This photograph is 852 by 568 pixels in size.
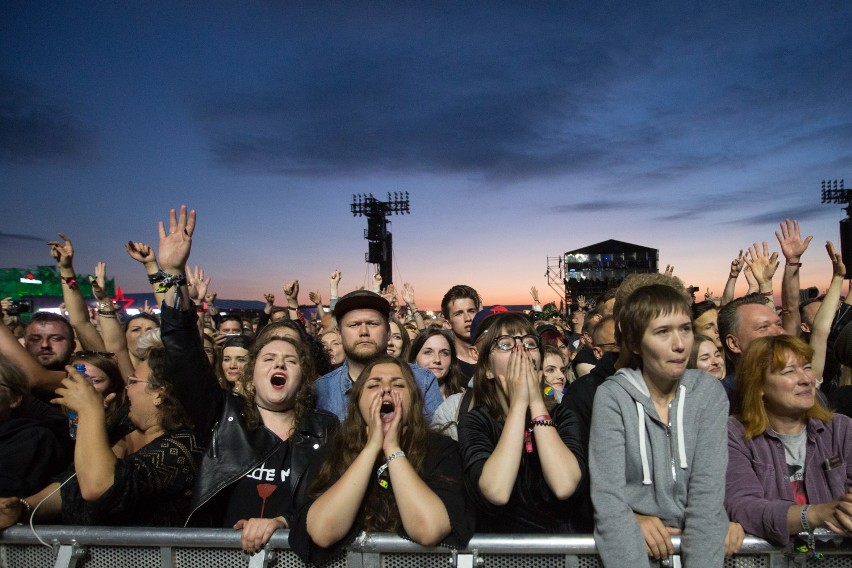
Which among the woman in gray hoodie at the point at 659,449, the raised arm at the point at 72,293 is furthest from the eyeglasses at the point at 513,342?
the raised arm at the point at 72,293

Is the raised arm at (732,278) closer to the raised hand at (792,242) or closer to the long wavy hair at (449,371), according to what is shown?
the raised hand at (792,242)

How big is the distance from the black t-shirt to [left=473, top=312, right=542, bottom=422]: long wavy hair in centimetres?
99

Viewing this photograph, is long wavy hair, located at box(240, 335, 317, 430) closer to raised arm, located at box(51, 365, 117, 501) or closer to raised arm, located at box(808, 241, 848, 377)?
raised arm, located at box(51, 365, 117, 501)

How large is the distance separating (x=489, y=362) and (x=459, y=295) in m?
2.52

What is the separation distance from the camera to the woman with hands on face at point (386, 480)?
1982 millimetres

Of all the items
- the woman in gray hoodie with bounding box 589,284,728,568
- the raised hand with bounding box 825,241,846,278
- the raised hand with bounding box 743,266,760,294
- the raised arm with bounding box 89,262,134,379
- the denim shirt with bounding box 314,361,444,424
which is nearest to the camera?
the woman in gray hoodie with bounding box 589,284,728,568

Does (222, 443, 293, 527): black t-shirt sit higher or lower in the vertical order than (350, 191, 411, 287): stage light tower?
lower

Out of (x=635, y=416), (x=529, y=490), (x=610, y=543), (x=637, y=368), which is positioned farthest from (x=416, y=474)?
(x=637, y=368)

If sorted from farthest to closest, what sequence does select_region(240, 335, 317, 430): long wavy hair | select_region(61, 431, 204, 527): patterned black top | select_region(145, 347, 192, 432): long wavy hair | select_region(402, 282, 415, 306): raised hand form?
1. select_region(402, 282, 415, 306): raised hand
2. select_region(240, 335, 317, 430): long wavy hair
3. select_region(145, 347, 192, 432): long wavy hair
4. select_region(61, 431, 204, 527): patterned black top

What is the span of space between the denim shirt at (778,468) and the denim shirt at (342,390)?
1694 millimetres

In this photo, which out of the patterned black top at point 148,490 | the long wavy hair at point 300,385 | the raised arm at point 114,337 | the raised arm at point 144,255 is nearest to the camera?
the patterned black top at point 148,490

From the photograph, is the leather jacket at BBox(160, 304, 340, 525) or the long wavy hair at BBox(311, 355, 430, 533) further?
the leather jacket at BBox(160, 304, 340, 525)

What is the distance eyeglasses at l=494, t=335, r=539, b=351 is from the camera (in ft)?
8.10

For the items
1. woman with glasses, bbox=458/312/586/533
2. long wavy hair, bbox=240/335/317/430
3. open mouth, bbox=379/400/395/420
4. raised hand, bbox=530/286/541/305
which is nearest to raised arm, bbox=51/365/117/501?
long wavy hair, bbox=240/335/317/430
